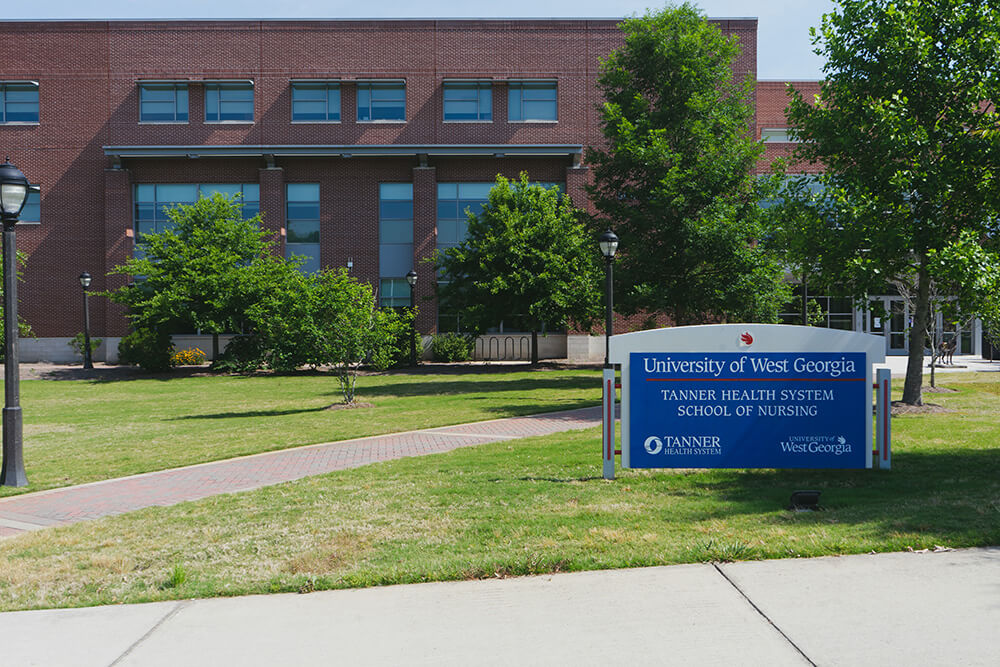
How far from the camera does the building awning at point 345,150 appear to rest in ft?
116

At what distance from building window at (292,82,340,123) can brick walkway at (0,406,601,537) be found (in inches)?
1081

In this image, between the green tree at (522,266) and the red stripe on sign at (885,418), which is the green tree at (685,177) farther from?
the red stripe on sign at (885,418)

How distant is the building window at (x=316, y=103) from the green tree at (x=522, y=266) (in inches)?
432

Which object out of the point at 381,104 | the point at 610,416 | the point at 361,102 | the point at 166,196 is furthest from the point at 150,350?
the point at 610,416

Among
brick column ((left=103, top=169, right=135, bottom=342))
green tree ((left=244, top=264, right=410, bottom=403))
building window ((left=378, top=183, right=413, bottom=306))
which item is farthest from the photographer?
building window ((left=378, top=183, right=413, bottom=306))

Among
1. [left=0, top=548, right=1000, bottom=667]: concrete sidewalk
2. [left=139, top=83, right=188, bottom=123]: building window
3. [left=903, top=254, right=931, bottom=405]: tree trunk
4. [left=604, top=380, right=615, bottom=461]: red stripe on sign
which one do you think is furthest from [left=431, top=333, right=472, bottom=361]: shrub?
[left=0, top=548, right=1000, bottom=667]: concrete sidewalk

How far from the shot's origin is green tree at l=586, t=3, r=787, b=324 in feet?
69.2

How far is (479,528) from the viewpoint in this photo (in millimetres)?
6102

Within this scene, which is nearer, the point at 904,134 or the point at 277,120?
the point at 904,134

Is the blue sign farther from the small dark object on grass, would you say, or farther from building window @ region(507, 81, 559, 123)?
building window @ region(507, 81, 559, 123)

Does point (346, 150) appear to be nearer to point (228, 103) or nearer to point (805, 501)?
point (228, 103)

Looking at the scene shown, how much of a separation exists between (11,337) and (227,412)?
25.9 ft

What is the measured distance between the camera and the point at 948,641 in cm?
381

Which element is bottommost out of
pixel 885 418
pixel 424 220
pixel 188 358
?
pixel 188 358
